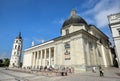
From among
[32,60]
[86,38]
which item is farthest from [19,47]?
[86,38]

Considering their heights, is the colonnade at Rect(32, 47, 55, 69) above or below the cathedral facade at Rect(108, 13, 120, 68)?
below

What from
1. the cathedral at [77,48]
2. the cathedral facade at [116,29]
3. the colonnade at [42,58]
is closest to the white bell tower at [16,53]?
the colonnade at [42,58]

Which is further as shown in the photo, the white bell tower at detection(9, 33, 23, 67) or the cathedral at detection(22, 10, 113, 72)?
the white bell tower at detection(9, 33, 23, 67)

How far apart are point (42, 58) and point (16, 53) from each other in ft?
111

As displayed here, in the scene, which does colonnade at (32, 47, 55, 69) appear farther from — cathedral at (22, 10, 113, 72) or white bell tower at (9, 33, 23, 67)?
white bell tower at (9, 33, 23, 67)

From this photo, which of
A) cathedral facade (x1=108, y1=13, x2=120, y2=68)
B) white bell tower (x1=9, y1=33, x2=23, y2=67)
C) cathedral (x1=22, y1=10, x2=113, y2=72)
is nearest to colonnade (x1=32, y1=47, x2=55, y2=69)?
cathedral (x1=22, y1=10, x2=113, y2=72)

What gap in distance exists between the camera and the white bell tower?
65062 millimetres

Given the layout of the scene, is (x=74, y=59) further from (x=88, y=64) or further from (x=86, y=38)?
(x=86, y=38)

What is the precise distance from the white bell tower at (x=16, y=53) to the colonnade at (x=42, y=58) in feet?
89.0

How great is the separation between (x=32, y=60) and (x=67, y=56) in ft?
77.2

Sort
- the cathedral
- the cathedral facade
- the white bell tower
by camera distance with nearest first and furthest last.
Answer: the cathedral facade → the cathedral → the white bell tower

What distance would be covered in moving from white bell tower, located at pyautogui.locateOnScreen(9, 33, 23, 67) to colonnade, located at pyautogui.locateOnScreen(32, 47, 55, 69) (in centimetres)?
2714

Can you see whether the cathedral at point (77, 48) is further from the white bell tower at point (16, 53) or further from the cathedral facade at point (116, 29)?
the white bell tower at point (16, 53)

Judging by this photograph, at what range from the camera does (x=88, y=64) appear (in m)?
24.9
